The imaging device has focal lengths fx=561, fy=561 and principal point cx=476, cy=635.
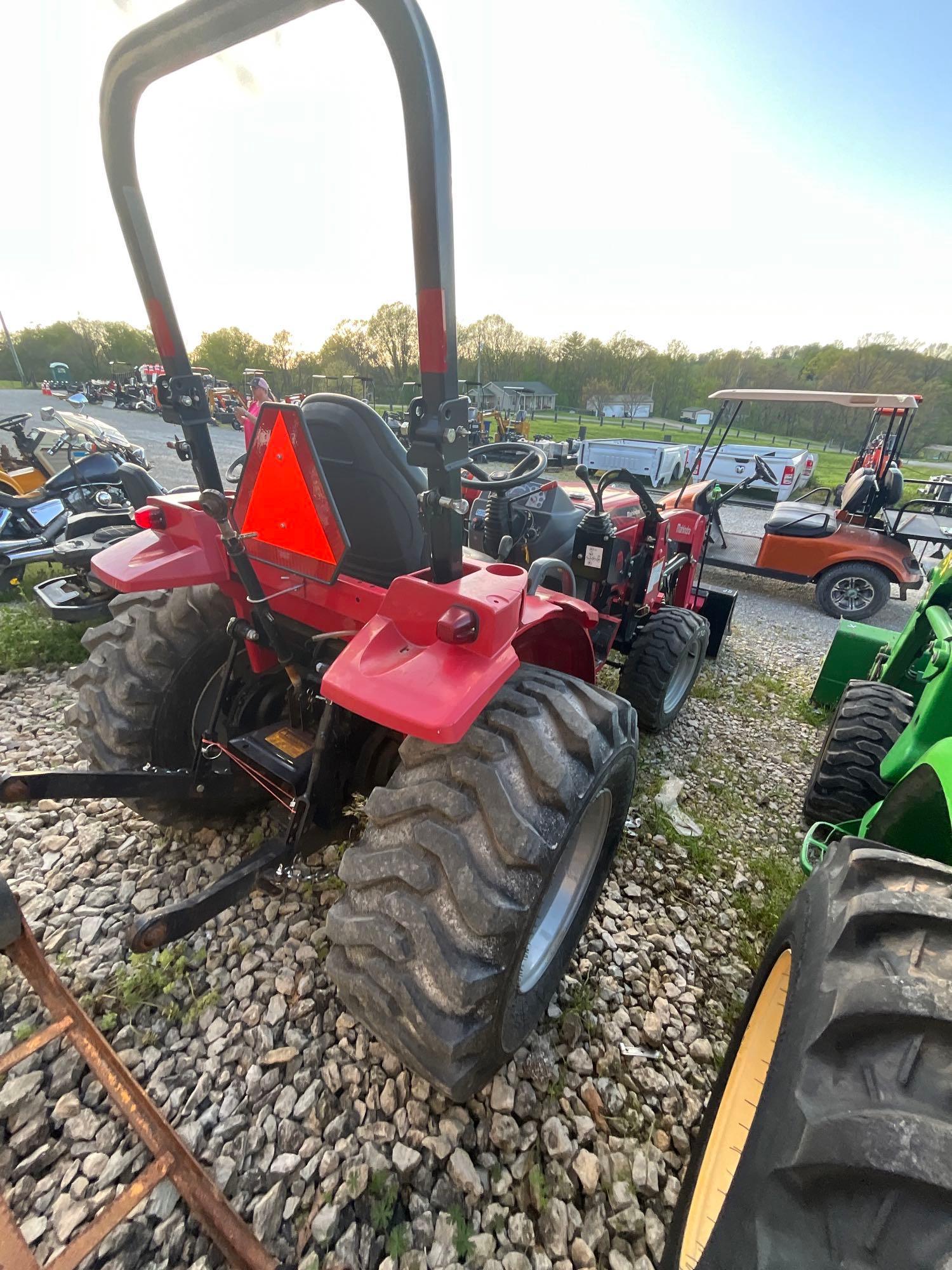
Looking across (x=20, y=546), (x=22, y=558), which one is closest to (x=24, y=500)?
(x=20, y=546)

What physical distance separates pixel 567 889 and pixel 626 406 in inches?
1789

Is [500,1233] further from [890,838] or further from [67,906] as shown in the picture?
[67,906]

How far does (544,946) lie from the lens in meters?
1.88

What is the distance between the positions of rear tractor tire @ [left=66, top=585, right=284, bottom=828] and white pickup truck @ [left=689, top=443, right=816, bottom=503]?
11217 millimetres

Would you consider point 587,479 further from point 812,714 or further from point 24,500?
point 24,500

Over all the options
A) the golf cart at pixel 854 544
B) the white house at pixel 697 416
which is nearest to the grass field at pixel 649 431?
the white house at pixel 697 416

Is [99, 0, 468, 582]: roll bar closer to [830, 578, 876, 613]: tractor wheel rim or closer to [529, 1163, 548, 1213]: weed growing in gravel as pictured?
[529, 1163, 548, 1213]: weed growing in gravel

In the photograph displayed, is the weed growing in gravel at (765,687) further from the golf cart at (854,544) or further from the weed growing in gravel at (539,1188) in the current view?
the weed growing in gravel at (539,1188)

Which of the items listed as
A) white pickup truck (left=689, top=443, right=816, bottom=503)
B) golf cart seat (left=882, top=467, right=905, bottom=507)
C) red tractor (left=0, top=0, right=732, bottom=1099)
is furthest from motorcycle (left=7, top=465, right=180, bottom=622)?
white pickup truck (left=689, top=443, right=816, bottom=503)

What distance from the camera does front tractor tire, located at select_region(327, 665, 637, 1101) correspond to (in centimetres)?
119

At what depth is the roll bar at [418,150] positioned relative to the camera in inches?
37.5

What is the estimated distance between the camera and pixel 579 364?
157ft

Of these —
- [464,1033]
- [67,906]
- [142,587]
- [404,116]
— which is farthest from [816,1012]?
[67,906]

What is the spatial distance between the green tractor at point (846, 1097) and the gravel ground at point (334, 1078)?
0.99ft
